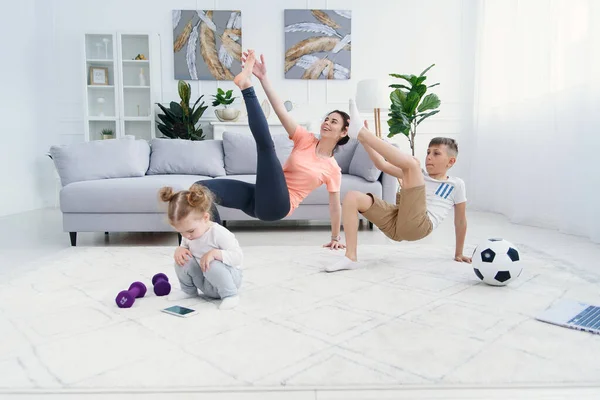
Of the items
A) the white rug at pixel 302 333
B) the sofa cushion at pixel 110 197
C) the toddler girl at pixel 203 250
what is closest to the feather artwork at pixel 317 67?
the sofa cushion at pixel 110 197

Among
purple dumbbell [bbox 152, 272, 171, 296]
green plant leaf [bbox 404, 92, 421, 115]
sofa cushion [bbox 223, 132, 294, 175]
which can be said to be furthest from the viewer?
green plant leaf [bbox 404, 92, 421, 115]

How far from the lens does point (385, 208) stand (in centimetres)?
259

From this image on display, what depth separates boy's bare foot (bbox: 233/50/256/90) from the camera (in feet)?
7.08

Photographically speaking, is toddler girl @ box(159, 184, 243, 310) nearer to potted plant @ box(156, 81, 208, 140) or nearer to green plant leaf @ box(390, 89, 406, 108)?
green plant leaf @ box(390, 89, 406, 108)

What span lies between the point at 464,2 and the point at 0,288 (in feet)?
18.9

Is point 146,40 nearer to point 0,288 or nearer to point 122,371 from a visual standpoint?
point 0,288

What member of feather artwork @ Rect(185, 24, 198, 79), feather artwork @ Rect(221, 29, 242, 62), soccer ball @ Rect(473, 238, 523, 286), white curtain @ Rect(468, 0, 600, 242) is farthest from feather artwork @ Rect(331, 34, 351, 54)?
soccer ball @ Rect(473, 238, 523, 286)

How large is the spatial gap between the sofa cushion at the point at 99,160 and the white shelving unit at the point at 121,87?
6.43ft

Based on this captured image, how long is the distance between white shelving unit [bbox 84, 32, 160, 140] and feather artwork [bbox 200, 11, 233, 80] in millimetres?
605

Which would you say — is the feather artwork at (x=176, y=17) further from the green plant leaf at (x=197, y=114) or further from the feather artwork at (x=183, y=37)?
the green plant leaf at (x=197, y=114)

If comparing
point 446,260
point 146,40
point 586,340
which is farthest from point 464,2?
point 586,340

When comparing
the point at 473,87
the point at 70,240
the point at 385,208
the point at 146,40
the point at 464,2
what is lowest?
the point at 70,240

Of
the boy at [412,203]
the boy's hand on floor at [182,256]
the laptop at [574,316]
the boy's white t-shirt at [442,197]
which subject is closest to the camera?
the laptop at [574,316]

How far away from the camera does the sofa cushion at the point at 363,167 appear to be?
374 cm
